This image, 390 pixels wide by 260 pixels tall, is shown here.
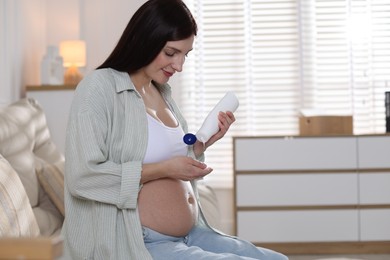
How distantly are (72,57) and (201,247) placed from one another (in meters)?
3.01

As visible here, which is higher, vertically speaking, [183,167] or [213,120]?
[213,120]

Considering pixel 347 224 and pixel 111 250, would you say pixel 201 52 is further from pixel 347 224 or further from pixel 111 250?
pixel 111 250

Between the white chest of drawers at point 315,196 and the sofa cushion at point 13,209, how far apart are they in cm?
249

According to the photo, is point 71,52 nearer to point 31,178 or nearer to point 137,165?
point 31,178

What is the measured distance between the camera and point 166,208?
188cm

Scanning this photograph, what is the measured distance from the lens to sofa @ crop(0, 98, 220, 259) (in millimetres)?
2264

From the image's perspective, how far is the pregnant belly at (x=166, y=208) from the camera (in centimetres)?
185

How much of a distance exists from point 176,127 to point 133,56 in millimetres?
226

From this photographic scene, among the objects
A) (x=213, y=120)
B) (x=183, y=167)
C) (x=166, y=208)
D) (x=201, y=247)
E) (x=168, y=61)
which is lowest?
(x=201, y=247)

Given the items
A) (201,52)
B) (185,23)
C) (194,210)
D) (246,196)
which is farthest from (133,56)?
(201,52)

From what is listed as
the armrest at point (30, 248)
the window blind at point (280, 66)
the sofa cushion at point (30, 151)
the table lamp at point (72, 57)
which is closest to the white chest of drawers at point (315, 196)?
the window blind at point (280, 66)

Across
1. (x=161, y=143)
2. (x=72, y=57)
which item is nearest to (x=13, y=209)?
(x=161, y=143)

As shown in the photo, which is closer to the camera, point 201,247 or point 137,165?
point 137,165

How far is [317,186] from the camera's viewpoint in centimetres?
471
